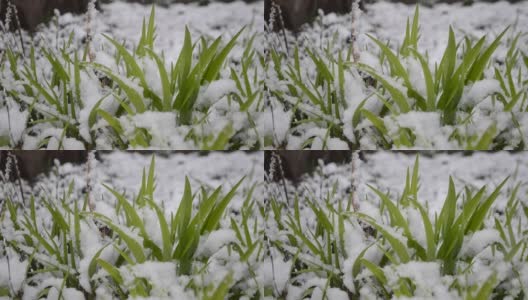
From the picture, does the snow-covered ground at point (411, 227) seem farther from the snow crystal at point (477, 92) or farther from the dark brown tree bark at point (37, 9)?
the dark brown tree bark at point (37, 9)

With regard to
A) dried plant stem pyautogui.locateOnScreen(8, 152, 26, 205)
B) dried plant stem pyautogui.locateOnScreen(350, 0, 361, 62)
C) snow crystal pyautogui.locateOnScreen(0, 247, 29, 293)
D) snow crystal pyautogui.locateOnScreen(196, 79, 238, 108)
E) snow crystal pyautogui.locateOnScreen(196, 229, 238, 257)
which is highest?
dried plant stem pyautogui.locateOnScreen(350, 0, 361, 62)

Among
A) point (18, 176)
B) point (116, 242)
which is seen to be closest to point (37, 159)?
point (18, 176)

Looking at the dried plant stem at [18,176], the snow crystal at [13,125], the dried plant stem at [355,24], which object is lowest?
the dried plant stem at [18,176]

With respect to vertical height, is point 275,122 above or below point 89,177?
above

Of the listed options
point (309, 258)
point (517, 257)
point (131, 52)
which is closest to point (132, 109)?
point (131, 52)

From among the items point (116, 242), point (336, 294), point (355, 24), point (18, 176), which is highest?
point (355, 24)

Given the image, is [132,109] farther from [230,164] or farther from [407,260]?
[407,260]

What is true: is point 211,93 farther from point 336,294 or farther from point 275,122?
point 336,294

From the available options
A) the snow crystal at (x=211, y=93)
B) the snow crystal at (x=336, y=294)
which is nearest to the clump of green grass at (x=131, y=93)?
the snow crystal at (x=211, y=93)

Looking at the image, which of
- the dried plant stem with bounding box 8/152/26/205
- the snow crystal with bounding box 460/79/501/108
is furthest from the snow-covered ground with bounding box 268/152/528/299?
the dried plant stem with bounding box 8/152/26/205

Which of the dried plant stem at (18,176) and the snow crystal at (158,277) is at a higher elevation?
the dried plant stem at (18,176)

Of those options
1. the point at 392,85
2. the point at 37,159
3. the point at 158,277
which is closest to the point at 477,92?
the point at 392,85

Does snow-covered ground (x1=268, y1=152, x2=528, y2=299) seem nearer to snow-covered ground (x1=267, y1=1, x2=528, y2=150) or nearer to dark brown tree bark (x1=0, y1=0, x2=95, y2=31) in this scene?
snow-covered ground (x1=267, y1=1, x2=528, y2=150)
